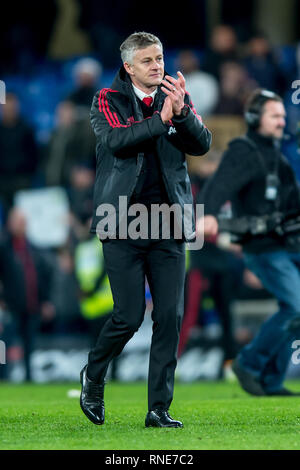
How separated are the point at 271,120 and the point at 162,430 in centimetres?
366

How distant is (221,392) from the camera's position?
33.4 ft

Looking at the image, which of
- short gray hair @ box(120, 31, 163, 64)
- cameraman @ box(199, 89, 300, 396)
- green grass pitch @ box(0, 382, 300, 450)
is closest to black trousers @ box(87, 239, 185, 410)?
green grass pitch @ box(0, 382, 300, 450)

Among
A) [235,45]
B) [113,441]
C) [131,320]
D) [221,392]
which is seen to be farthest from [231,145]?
[235,45]

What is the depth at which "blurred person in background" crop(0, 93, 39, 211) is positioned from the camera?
15.9 meters

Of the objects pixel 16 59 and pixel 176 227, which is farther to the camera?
pixel 16 59

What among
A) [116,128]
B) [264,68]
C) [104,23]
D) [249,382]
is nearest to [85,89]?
[264,68]

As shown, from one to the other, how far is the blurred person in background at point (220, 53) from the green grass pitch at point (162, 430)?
744 centimetres

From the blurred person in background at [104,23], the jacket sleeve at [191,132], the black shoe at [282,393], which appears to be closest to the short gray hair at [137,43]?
the jacket sleeve at [191,132]

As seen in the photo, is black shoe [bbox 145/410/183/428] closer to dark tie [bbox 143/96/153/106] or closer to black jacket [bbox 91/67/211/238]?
black jacket [bbox 91/67/211/238]

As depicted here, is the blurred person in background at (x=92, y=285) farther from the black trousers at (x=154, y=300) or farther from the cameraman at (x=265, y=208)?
the black trousers at (x=154, y=300)

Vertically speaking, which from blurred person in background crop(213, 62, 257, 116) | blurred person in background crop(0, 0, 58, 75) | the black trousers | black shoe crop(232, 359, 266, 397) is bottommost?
black shoe crop(232, 359, 266, 397)

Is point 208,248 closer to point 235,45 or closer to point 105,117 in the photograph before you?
point 235,45

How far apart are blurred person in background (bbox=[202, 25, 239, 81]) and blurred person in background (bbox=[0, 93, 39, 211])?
276 centimetres

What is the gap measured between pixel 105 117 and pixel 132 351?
7330 mm
